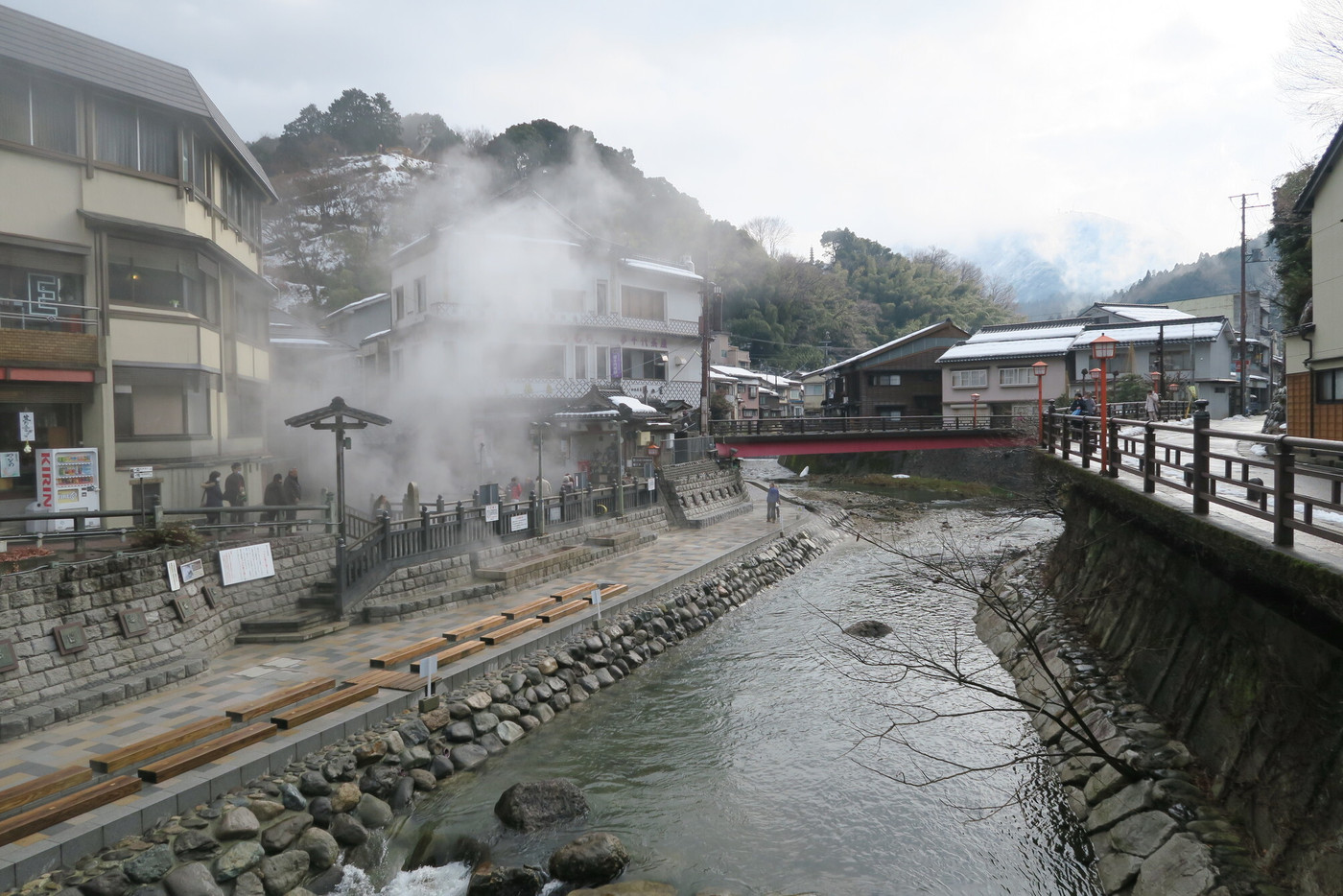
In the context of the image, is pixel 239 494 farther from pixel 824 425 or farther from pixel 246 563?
pixel 824 425

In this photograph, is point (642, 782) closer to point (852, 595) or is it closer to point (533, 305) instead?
point (852, 595)

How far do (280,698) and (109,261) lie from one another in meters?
11.8

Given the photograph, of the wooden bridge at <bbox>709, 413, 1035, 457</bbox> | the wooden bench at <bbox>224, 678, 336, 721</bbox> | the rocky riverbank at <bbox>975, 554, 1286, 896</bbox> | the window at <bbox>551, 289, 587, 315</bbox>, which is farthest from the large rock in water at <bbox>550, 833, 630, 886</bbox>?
the window at <bbox>551, 289, 587, 315</bbox>

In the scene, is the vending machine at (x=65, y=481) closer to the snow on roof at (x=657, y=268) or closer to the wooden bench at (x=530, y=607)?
the wooden bench at (x=530, y=607)

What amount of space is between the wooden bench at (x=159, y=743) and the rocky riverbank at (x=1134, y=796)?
867 centimetres

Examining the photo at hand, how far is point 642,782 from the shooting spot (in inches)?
395

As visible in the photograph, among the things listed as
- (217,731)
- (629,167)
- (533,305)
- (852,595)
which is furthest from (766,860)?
(629,167)

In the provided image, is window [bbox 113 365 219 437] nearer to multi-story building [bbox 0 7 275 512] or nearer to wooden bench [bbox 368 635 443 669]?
multi-story building [bbox 0 7 275 512]

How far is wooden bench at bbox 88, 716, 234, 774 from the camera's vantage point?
25.2ft

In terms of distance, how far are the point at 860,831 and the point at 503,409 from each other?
2559 cm

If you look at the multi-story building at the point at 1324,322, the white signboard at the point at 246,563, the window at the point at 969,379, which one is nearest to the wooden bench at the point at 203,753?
the white signboard at the point at 246,563

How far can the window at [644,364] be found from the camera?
37.2 m

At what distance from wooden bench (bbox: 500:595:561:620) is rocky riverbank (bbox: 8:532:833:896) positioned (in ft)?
3.58

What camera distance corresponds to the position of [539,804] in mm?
9000
